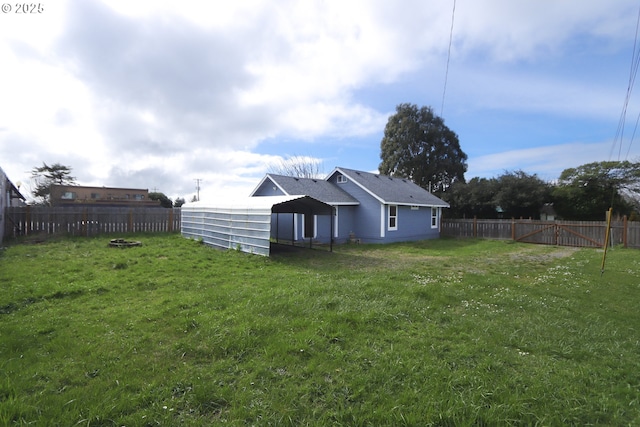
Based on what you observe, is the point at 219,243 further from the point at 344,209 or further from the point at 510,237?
the point at 510,237

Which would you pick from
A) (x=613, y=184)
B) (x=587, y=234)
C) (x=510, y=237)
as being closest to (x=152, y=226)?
(x=510, y=237)

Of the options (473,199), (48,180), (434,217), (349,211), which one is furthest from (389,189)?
(48,180)

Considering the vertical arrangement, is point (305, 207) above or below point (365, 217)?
above

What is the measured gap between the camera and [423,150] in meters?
34.9

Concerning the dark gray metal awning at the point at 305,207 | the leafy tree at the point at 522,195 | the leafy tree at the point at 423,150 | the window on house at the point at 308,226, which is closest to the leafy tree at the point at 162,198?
the leafy tree at the point at 423,150

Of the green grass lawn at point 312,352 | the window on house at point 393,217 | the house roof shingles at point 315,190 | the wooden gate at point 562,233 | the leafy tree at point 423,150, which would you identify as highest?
the leafy tree at point 423,150

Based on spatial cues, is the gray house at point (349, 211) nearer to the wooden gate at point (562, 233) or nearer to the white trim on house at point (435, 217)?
the white trim on house at point (435, 217)

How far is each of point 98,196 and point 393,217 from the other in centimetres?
4826

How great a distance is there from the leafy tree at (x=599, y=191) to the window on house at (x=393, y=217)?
15.9 m

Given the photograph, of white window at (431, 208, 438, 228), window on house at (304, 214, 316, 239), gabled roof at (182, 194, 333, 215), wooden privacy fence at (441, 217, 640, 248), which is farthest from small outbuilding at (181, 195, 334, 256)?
wooden privacy fence at (441, 217, 640, 248)

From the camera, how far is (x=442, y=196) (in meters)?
30.8

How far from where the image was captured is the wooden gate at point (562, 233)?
16.9 meters

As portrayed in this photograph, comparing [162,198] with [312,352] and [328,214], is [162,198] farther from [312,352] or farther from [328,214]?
[312,352]

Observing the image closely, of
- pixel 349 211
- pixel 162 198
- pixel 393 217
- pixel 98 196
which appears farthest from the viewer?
pixel 162 198
